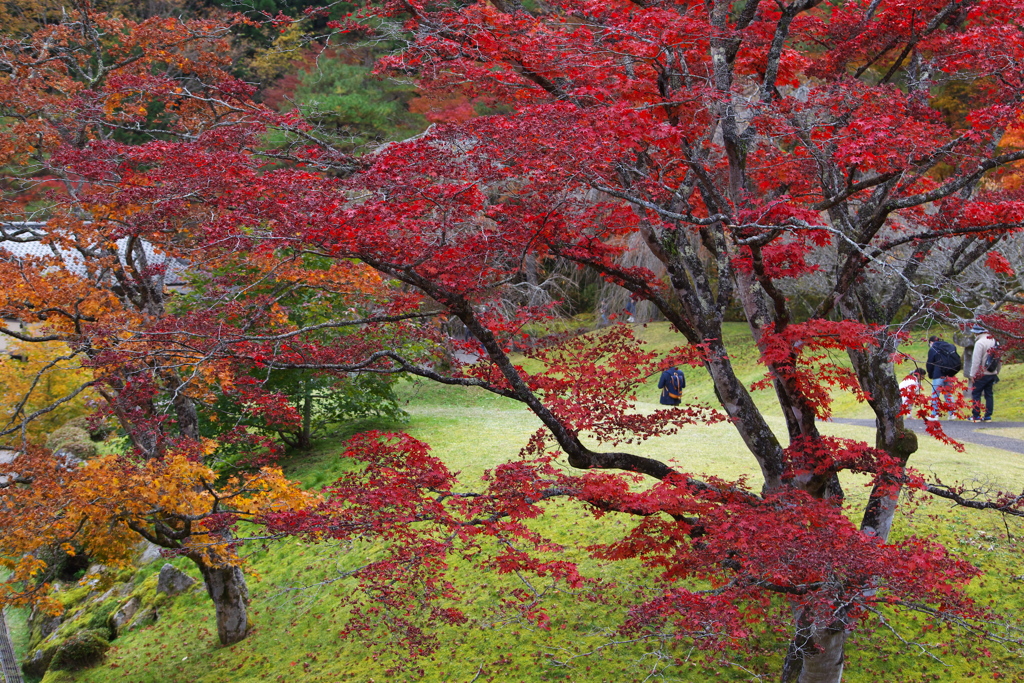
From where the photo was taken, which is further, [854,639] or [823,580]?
[854,639]

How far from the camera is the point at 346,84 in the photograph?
1847 centimetres

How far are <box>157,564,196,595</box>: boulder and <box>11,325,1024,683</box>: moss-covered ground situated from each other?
0.15 metres

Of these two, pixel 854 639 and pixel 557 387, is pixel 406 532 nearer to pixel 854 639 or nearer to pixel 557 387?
pixel 557 387

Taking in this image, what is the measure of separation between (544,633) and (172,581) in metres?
5.26

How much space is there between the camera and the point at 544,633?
6.55 metres

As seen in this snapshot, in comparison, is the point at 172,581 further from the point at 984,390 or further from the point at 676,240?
the point at 984,390

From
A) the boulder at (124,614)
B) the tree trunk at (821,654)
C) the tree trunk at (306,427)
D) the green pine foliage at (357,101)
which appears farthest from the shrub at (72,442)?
the tree trunk at (821,654)

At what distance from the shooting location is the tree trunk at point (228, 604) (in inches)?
293

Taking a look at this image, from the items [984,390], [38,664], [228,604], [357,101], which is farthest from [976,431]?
[357,101]

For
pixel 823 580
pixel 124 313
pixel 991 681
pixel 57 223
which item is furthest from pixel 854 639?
pixel 57 223

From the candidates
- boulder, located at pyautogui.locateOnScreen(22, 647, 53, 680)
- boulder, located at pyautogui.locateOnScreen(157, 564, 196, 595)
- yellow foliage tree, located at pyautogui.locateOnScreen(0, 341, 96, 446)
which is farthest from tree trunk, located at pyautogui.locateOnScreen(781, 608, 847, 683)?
yellow foliage tree, located at pyautogui.locateOnScreen(0, 341, 96, 446)

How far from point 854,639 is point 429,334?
239 inches

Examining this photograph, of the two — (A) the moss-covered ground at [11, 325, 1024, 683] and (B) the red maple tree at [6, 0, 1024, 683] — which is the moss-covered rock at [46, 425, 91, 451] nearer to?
(A) the moss-covered ground at [11, 325, 1024, 683]

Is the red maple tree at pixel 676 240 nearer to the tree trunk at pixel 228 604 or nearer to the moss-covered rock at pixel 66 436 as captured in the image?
the tree trunk at pixel 228 604
